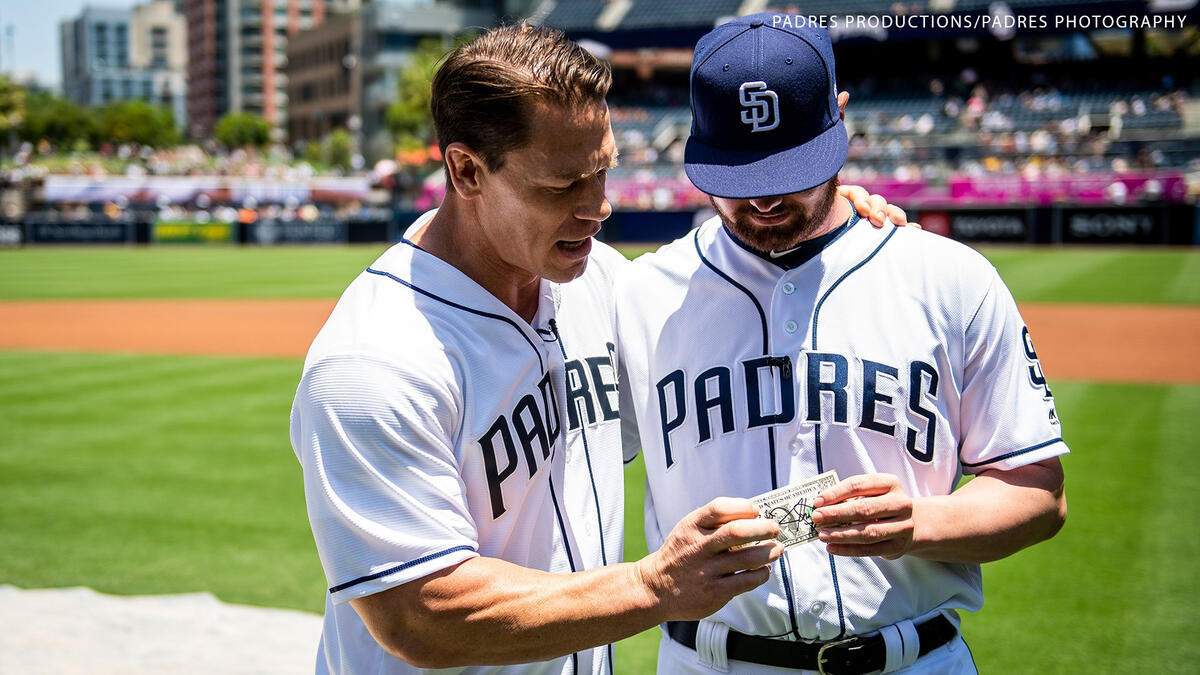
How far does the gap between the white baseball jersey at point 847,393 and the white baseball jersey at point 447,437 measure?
0.70 ft

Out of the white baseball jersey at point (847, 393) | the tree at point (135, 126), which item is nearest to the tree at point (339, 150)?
→ the tree at point (135, 126)

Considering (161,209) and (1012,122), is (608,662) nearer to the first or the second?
(1012,122)

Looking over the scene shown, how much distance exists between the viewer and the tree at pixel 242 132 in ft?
361

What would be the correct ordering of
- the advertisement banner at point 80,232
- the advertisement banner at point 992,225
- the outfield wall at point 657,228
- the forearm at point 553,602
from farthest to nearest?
1. the advertisement banner at point 80,232
2. the advertisement banner at point 992,225
3. the outfield wall at point 657,228
4. the forearm at point 553,602

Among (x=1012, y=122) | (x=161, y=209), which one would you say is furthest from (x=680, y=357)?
(x=161, y=209)

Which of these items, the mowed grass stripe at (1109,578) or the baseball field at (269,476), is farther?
the baseball field at (269,476)

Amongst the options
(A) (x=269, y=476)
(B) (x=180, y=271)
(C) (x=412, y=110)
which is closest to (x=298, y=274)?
(B) (x=180, y=271)

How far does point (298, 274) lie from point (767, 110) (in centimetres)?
2283

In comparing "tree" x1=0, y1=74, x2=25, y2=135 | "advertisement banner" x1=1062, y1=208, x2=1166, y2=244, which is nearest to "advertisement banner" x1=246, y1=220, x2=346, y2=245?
"advertisement banner" x1=1062, y1=208, x2=1166, y2=244

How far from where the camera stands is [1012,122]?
37.1 metres

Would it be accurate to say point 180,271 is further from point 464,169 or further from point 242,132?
point 242,132

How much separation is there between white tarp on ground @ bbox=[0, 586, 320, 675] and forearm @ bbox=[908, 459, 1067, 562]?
8.99 ft

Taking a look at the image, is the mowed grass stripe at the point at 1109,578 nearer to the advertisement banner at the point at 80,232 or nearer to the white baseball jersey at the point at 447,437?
the white baseball jersey at the point at 447,437

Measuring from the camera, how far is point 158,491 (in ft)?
22.2
